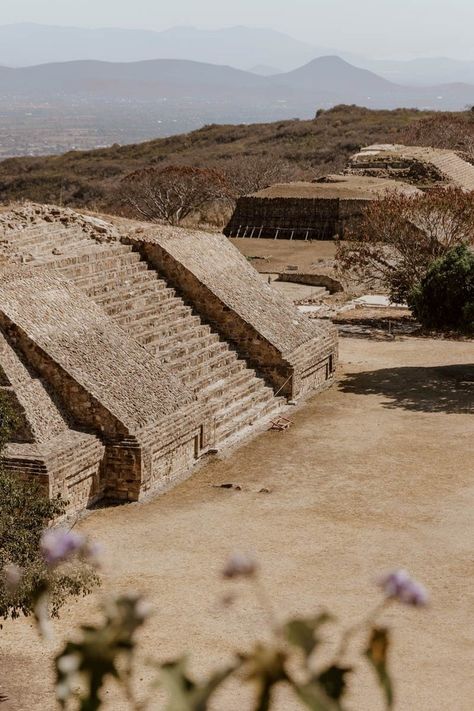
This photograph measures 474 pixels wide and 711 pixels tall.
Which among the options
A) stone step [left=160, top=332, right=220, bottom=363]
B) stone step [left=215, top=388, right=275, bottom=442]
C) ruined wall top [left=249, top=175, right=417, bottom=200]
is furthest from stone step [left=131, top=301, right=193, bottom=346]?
ruined wall top [left=249, top=175, right=417, bottom=200]

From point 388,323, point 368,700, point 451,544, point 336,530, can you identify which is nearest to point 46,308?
point 336,530

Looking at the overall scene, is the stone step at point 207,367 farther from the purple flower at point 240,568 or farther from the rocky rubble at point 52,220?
the purple flower at point 240,568

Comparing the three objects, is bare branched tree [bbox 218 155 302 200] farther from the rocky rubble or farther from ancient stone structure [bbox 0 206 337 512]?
ancient stone structure [bbox 0 206 337 512]

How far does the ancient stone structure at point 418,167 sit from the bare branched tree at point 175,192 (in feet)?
21.7

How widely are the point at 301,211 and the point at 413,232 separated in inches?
508

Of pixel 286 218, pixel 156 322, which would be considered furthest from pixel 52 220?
pixel 286 218

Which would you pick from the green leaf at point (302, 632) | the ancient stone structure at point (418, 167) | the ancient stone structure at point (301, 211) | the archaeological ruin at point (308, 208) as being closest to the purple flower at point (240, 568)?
the green leaf at point (302, 632)

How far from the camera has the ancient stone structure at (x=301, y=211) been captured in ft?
126

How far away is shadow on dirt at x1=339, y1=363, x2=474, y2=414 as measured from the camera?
19125mm

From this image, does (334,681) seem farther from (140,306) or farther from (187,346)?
(140,306)

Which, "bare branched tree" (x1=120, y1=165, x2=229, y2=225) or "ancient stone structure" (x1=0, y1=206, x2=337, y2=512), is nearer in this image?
"ancient stone structure" (x1=0, y1=206, x2=337, y2=512)

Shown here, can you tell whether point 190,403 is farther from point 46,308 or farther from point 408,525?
point 408,525

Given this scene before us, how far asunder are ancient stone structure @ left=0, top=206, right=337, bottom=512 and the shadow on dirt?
79 centimetres

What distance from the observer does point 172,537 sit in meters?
13.3
